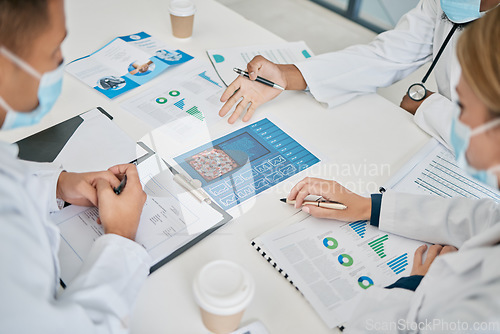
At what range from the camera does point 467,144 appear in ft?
2.26

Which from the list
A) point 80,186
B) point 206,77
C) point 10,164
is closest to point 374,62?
point 206,77

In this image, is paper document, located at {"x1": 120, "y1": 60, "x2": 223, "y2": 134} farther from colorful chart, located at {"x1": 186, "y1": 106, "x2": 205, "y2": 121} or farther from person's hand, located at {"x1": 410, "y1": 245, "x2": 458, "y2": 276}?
person's hand, located at {"x1": 410, "y1": 245, "x2": 458, "y2": 276}

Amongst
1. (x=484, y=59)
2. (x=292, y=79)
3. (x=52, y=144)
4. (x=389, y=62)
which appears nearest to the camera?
(x=484, y=59)

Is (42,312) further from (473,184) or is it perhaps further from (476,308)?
(473,184)

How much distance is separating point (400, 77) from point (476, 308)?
3.25 ft

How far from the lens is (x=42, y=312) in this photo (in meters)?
0.58

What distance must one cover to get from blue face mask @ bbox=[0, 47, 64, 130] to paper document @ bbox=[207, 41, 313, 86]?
63 cm

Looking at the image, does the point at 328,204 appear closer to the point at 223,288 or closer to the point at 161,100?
the point at 223,288

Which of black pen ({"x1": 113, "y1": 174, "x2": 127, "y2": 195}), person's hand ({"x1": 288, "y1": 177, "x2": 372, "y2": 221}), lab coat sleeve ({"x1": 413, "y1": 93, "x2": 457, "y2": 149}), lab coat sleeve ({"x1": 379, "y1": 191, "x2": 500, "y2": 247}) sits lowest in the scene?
black pen ({"x1": 113, "y1": 174, "x2": 127, "y2": 195})

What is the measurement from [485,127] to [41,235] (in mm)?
686

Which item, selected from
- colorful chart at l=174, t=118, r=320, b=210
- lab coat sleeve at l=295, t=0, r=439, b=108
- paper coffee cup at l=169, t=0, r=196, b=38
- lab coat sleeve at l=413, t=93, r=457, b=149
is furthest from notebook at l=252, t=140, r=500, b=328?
paper coffee cup at l=169, t=0, r=196, b=38

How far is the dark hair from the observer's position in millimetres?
565

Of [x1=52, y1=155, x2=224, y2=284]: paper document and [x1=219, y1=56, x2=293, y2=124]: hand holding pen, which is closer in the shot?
[x1=52, y1=155, x2=224, y2=284]: paper document

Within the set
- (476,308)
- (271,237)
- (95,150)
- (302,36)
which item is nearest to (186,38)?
(95,150)
